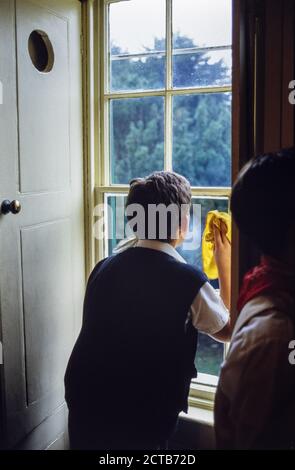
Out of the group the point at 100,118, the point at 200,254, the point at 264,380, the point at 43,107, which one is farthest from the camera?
the point at 100,118

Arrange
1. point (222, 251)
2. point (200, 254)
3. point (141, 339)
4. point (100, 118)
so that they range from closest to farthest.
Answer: point (141, 339) → point (222, 251) → point (200, 254) → point (100, 118)

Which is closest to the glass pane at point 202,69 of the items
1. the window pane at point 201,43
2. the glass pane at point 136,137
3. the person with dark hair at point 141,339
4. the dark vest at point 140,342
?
the window pane at point 201,43

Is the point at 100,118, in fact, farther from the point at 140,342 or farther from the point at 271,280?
the point at 271,280

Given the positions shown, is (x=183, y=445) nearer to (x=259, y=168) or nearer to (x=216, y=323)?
(x=216, y=323)

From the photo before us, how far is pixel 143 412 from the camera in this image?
4.32 feet

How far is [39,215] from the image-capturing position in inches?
67.2

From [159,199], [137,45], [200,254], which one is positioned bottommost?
[200,254]

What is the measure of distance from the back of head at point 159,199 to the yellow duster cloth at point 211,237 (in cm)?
13

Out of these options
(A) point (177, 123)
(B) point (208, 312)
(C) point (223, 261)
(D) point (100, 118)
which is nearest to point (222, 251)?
(C) point (223, 261)

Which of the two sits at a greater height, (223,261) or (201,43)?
(201,43)

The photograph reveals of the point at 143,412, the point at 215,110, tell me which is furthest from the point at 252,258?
the point at 215,110

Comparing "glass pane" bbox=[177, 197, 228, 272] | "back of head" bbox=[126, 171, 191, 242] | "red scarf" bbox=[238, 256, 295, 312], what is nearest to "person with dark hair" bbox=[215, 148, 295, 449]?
"red scarf" bbox=[238, 256, 295, 312]

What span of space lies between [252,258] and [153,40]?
1.02 meters

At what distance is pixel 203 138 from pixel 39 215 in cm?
65
